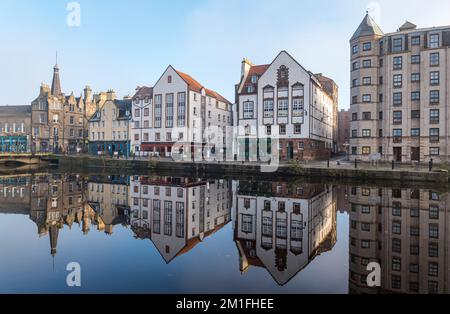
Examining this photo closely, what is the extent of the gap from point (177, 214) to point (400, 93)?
41.3 metres

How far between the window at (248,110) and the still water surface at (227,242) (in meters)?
28.2

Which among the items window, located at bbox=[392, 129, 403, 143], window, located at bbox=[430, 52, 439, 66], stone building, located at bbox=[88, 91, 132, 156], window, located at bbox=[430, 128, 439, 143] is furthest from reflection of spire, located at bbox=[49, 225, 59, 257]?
stone building, located at bbox=[88, 91, 132, 156]

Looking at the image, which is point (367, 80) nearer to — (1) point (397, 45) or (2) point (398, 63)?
(2) point (398, 63)

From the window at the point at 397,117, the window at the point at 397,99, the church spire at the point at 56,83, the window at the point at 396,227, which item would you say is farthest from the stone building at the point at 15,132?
the window at the point at 396,227

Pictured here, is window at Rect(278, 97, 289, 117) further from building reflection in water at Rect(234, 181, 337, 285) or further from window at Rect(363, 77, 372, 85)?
building reflection in water at Rect(234, 181, 337, 285)

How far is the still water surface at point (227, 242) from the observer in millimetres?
8242

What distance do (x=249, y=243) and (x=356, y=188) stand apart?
1736cm

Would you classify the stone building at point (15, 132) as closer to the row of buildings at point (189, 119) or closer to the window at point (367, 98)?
the row of buildings at point (189, 119)

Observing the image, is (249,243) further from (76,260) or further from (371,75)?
(371,75)

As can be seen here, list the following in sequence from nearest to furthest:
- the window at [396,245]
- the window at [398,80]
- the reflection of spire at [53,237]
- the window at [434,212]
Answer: the window at [396,245]
the reflection of spire at [53,237]
the window at [434,212]
the window at [398,80]

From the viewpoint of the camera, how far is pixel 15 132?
7238 cm

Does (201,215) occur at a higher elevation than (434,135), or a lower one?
lower

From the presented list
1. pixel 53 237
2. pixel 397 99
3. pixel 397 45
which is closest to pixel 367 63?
pixel 397 45

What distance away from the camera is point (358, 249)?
11.0m
